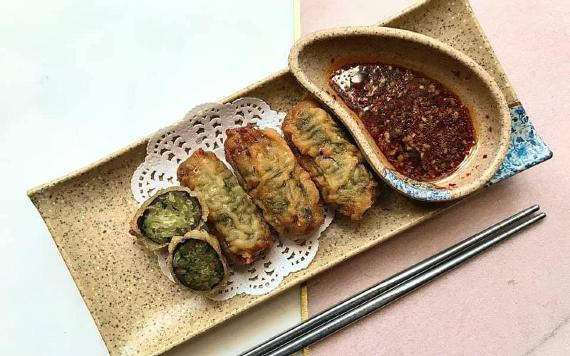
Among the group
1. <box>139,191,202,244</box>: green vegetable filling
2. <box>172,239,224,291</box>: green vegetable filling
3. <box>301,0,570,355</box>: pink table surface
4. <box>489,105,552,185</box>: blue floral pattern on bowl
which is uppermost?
<box>139,191,202,244</box>: green vegetable filling

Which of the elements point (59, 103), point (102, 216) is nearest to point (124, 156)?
point (102, 216)

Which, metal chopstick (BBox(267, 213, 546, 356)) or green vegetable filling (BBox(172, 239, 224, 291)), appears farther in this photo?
metal chopstick (BBox(267, 213, 546, 356))

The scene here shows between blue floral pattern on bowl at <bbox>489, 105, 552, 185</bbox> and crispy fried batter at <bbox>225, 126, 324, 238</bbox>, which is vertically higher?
crispy fried batter at <bbox>225, 126, 324, 238</bbox>

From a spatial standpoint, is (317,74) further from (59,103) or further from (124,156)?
(59,103)

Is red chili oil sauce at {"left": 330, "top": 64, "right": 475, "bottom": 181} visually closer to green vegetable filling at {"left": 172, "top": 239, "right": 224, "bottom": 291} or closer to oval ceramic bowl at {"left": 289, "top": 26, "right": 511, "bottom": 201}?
oval ceramic bowl at {"left": 289, "top": 26, "right": 511, "bottom": 201}

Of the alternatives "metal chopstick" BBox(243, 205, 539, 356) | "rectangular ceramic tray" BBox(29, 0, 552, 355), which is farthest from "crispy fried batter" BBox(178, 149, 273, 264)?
"metal chopstick" BBox(243, 205, 539, 356)

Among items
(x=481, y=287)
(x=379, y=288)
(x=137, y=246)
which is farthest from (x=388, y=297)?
(x=137, y=246)
